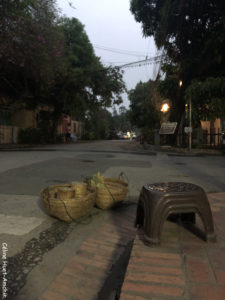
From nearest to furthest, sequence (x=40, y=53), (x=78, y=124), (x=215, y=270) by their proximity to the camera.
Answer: (x=215, y=270), (x=40, y=53), (x=78, y=124)

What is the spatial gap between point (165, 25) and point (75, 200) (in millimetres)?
13820

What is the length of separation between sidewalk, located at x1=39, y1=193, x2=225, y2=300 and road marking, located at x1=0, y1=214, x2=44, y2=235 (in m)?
0.77

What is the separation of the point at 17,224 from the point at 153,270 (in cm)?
196

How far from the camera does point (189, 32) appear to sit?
15.0m

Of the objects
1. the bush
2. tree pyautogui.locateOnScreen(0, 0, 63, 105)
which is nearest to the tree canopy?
tree pyautogui.locateOnScreen(0, 0, 63, 105)

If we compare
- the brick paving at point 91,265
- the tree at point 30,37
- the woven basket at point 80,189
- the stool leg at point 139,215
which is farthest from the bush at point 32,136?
the stool leg at point 139,215

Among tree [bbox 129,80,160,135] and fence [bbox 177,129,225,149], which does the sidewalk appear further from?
tree [bbox 129,80,160,135]

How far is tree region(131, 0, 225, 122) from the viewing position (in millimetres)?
13031

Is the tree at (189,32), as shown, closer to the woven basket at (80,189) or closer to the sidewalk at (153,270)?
the woven basket at (80,189)

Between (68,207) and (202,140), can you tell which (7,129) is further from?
(68,207)

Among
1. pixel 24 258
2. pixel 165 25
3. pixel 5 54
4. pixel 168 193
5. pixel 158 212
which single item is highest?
pixel 165 25

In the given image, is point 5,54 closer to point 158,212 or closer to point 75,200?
point 75,200

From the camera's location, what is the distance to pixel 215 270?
1.64m

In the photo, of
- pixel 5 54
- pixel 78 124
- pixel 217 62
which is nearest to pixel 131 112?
pixel 78 124
